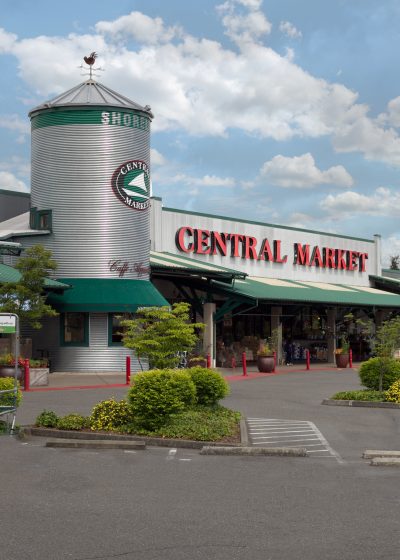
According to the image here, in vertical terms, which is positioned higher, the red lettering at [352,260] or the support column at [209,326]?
the red lettering at [352,260]

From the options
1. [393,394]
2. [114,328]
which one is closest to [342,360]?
[114,328]

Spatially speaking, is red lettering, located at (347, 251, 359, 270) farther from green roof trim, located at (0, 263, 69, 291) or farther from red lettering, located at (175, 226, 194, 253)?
green roof trim, located at (0, 263, 69, 291)

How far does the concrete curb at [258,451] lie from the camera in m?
13.5

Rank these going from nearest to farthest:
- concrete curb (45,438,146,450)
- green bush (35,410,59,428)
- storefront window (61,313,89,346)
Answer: concrete curb (45,438,146,450)
green bush (35,410,59,428)
storefront window (61,313,89,346)

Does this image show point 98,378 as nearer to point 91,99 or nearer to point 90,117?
point 90,117

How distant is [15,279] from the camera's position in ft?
98.7

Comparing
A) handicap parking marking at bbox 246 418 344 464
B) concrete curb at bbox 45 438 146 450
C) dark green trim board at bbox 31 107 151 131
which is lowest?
handicap parking marking at bbox 246 418 344 464

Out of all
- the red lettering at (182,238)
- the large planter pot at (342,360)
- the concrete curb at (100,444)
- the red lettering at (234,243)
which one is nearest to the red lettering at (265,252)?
the red lettering at (234,243)

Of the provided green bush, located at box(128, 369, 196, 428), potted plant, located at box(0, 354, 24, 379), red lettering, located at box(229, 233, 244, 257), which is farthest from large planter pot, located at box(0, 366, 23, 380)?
red lettering, located at box(229, 233, 244, 257)

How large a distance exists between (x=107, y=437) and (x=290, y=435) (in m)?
3.61

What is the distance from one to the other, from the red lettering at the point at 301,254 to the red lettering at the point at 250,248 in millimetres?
4293

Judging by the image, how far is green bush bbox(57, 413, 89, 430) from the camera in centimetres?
1534

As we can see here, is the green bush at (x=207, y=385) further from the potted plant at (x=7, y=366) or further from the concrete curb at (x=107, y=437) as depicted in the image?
the potted plant at (x=7, y=366)

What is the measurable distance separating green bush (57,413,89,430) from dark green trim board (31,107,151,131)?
20314 millimetres
